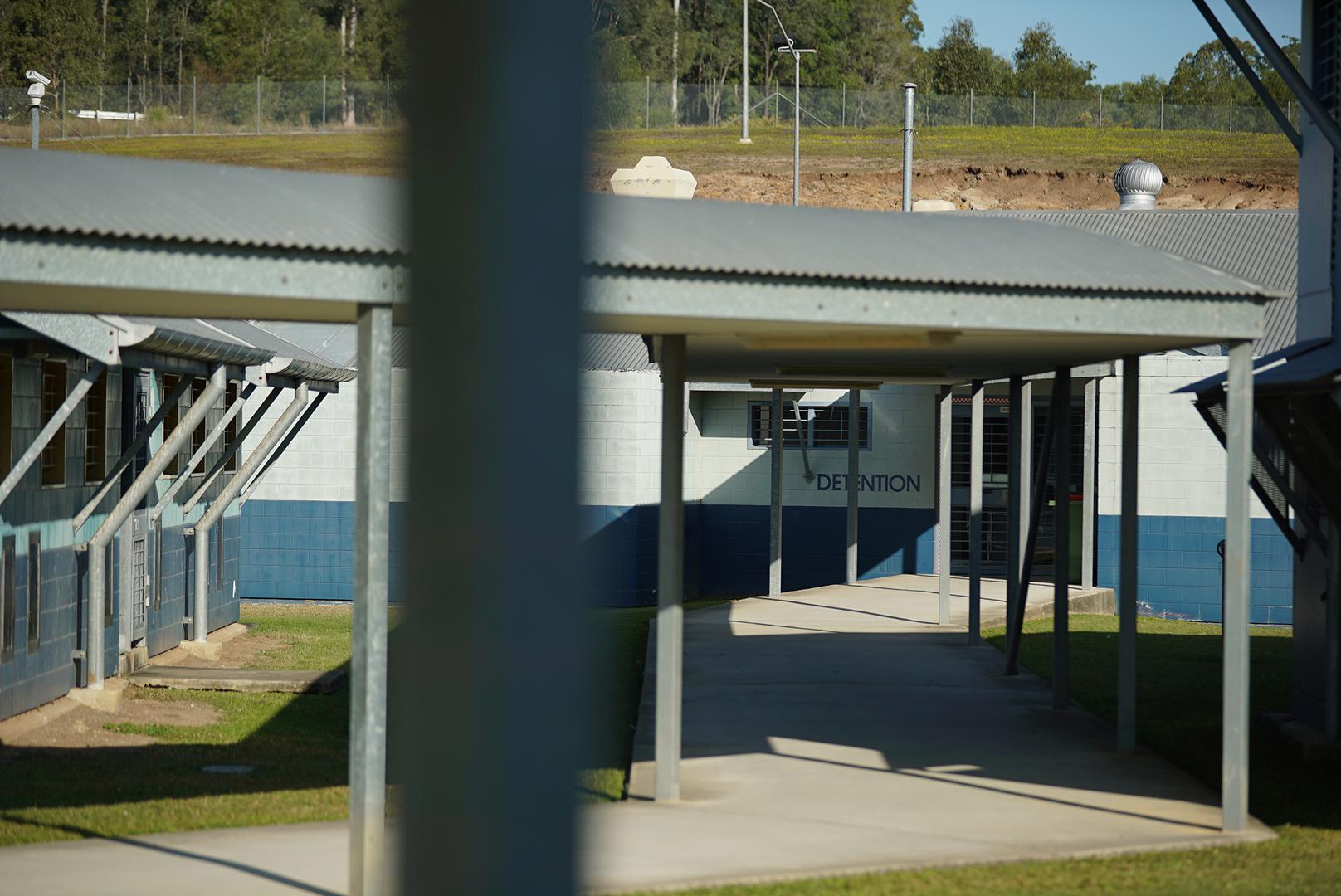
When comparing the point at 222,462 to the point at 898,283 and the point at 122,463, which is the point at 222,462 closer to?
the point at 122,463

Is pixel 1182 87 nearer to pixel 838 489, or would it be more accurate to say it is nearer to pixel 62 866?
pixel 838 489

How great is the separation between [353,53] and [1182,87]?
43.1m

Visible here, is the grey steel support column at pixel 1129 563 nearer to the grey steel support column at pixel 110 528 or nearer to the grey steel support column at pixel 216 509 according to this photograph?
the grey steel support column at pixel 110 528

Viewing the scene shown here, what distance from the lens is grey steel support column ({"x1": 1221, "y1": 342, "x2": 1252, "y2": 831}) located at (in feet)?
23.5

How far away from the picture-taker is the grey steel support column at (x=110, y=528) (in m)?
Result: 11.6

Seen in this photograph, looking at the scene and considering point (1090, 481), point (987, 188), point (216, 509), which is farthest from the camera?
point (987, 188)

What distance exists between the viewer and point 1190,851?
6934mm

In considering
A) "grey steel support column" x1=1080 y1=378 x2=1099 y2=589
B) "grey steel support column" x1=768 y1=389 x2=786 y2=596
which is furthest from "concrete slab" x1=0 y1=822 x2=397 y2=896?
"grey steel support column" x1=1080 y1=378 x2=1099 y2=589

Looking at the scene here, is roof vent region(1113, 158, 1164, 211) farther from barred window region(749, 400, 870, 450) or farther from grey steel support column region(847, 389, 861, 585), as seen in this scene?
grey steel support column region(847, 389, 861, 585)

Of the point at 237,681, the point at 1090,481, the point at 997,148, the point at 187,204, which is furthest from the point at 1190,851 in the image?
the point at 997,148

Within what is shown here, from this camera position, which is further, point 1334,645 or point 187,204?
point 1334,645

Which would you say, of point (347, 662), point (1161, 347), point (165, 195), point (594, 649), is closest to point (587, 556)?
point (594, 649)

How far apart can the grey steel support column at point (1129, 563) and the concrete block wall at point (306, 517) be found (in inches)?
520

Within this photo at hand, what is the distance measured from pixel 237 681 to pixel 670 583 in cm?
596
